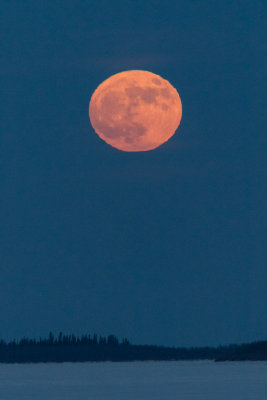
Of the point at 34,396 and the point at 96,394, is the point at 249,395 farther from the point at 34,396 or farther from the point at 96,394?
the point at 34,396

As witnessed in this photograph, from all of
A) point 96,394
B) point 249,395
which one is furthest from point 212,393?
point 96,394

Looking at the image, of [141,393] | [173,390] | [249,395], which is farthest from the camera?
[173,390]

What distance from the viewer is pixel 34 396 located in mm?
70125

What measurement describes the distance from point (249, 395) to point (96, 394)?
42.1ft

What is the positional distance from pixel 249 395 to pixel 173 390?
11207 millimetres

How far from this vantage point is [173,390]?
7769cm

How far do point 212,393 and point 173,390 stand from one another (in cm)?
659

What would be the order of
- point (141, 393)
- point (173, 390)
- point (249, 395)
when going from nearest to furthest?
1. point (249, 395)
2. point (141, 393)
3. point (173, 390)

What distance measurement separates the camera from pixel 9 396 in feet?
226

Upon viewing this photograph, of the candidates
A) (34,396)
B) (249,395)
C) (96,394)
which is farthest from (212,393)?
(34,396)

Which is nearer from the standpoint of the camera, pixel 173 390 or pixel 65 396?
pixel 65 396

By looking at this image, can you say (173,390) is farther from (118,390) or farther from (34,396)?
(34,396)

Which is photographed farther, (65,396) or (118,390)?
(118,390)

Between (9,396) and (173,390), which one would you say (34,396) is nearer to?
(9,396)
